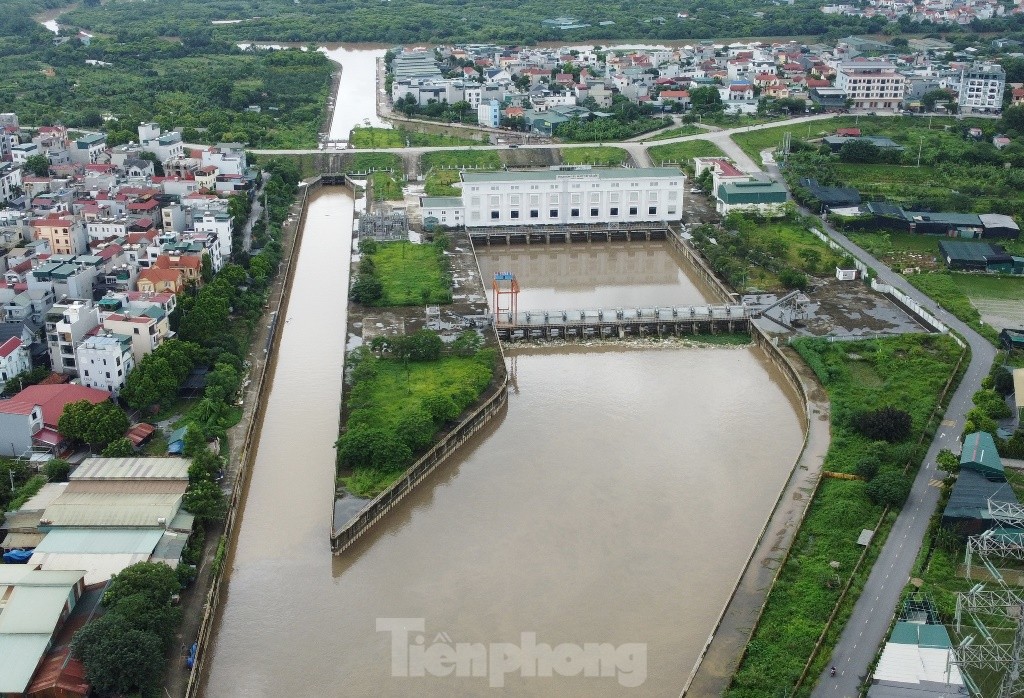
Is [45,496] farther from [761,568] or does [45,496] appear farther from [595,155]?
[595,155]

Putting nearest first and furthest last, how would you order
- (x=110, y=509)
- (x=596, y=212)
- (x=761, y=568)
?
(x=761, y=568), (x=110, y=509), (x=596, y=212)

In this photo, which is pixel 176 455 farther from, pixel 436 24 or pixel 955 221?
pixel 436 24

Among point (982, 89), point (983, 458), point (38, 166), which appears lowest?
point (983, 458)

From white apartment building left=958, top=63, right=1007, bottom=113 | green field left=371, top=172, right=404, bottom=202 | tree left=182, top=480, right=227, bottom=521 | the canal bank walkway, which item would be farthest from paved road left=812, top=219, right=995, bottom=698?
white apartment building left=958, top=63, right=1007, bottom=113

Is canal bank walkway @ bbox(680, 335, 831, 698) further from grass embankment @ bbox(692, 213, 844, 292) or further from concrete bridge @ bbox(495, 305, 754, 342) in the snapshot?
grass embankment @ bbox(692, 213, 844, 292)

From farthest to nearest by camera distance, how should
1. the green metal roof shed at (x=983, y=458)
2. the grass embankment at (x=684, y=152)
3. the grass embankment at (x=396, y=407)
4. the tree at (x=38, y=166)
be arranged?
the grass embankment at (x=684, y=152) → the tree at (x=38, y=166) → the grass embankment at (x=396, y=407) → the green metal roof shed at (x=983, y=458)

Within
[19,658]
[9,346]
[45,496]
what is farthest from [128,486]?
[9,346]

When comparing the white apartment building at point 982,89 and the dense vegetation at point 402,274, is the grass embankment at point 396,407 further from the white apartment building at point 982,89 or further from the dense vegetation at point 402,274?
the white apartment building at point 982,89

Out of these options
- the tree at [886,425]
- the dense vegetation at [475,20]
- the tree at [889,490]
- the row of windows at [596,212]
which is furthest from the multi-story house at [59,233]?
the dense vegetation at [475,20]
